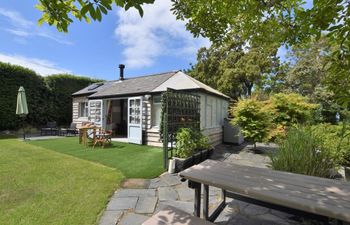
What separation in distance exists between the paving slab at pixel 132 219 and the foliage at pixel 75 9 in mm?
2434

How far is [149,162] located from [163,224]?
4.12 m

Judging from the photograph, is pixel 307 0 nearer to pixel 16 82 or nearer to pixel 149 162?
pixel 149 162

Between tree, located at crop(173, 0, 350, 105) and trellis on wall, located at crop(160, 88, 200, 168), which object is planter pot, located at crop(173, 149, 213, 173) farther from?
tree, located at crop(173, 0, 350, 105)

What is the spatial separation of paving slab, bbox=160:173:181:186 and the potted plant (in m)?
0.31

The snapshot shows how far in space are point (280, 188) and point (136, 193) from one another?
8.59 feet

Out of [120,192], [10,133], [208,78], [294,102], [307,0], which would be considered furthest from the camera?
[208,78]

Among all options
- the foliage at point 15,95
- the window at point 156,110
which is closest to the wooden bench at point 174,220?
the window at point 156,110

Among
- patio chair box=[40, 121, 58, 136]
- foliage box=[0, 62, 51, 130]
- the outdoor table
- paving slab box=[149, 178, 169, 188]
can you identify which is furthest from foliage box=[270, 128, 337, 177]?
foliage box=[0, 62, 51, 130]

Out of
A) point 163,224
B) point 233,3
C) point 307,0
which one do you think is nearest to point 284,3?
point 307,0

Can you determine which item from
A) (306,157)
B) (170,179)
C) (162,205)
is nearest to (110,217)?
(162,205)

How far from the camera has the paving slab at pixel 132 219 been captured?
2744mm

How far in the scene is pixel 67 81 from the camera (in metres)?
15.2

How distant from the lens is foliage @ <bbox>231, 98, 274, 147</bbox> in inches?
302

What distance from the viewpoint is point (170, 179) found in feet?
15.0
